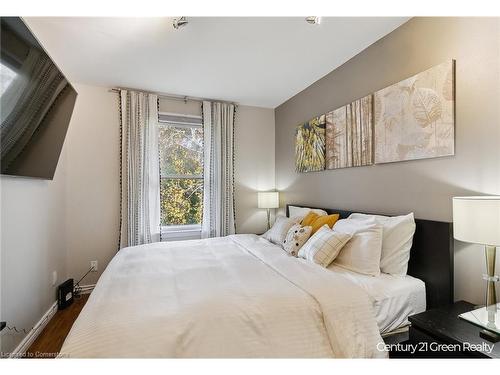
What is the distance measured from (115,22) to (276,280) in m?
2.28

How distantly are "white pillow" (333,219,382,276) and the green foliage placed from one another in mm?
2254

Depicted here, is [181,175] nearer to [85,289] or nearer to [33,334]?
[85,289]

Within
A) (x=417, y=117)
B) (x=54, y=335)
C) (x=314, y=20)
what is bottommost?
(x=54, y=335)

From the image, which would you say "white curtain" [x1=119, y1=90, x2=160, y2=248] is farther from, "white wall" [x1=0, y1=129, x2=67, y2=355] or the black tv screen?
the black tv screen

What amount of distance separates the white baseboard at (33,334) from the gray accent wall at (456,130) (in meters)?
2.99

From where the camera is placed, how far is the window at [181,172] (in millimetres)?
3432

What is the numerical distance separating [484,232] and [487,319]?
0.46 metres

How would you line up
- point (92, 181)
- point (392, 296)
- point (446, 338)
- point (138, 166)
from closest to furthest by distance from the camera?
point (446, 338), point (392, 296), point (92, 181), point (138, 166)

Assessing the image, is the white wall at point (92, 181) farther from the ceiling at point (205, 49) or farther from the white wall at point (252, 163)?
the white wall at point (252, 163)

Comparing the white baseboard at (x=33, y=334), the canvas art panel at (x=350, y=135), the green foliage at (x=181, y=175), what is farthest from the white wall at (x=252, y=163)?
the white baseboard at (x=33, y=334)

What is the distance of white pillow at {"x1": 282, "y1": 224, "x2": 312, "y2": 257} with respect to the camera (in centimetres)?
220

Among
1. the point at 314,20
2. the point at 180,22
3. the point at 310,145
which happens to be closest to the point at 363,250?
the point at 310,145

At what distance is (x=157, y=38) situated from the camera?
2082mm

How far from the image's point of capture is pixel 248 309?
4.22 feet
